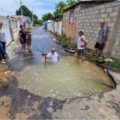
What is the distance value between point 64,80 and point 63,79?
0.12 m

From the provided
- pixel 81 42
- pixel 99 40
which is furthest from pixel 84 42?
pixel 99 40

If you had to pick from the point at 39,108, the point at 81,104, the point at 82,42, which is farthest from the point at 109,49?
the point at 39,108

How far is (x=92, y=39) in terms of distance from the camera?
34.8 ft

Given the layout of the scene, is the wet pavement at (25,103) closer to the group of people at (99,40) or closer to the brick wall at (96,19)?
the group of people at (99,40)

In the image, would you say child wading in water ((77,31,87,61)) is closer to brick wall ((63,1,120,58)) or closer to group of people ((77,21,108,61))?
group of people ((77,21,108,61))

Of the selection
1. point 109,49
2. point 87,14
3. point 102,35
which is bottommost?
point 109,49

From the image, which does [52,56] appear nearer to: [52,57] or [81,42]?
[52,57]

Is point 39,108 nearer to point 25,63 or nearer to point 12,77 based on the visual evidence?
point 12,77

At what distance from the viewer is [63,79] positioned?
20.5 feet

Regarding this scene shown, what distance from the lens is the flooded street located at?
17.0 ft

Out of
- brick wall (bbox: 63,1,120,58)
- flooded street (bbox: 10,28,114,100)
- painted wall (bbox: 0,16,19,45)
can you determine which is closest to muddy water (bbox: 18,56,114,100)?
flooded street (bbox: 10,28,114,100)

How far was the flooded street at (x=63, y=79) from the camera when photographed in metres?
5.17

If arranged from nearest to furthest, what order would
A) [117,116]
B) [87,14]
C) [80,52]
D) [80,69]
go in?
1. [117,116]
2. [80,69]
3. [80,52]
4. [87,14]

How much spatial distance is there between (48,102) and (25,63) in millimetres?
4174
